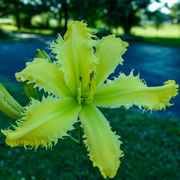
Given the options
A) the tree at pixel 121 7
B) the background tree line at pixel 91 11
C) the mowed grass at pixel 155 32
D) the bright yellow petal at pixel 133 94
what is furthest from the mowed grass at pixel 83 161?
the mowed grass at pixel 155 32

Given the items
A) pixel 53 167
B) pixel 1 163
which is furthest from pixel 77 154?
pixel 1 163

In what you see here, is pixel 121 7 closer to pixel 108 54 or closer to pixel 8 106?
pixel 108 54

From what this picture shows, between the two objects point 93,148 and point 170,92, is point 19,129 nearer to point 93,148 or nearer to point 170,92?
point 93,148

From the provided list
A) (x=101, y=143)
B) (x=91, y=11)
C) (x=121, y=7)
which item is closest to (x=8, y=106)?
(x=101, y=143)

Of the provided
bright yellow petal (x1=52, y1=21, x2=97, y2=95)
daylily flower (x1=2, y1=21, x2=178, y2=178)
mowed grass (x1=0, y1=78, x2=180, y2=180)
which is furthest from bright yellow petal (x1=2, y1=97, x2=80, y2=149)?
mowed grass (x1=0, y1=78, x2=180, y2=180)

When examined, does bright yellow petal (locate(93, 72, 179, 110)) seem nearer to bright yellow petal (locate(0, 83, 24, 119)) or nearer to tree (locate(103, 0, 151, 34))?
bright yellow petal (locate(0, 83, 24, 119))

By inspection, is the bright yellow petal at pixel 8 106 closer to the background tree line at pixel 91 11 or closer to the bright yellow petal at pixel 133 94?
the bright yellow petal at pixel 133 94
